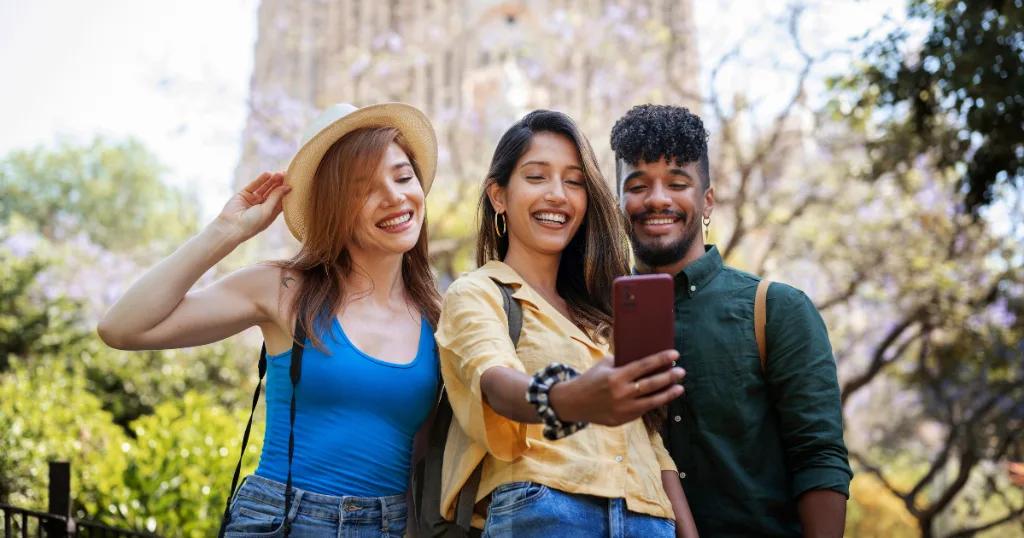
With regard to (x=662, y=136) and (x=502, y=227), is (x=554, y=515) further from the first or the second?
(x=662, y=136)

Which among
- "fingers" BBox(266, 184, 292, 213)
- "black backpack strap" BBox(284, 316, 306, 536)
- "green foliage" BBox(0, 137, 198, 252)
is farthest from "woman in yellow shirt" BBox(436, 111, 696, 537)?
"green foliage" BBox(0, 137, 198, 252)

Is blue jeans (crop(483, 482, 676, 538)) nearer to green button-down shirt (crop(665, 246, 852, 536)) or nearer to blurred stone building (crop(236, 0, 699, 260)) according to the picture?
green button-down shirt (crop(665, 246, 852, 536))

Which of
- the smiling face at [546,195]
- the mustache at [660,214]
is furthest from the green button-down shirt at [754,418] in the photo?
the smiling face at [546,195]

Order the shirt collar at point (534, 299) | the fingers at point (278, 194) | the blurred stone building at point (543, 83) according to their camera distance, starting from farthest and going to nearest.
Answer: the blurred stone building at point (543, 83) → the fingers at point (278, 194) → the shirt collar at point (534, 299)

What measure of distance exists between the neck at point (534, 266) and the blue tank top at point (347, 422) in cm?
45

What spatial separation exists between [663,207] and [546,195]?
44cm

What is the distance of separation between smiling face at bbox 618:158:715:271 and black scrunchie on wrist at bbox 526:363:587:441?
1076mm

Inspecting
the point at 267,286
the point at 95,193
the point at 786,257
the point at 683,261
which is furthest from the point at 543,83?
the point at 95,193

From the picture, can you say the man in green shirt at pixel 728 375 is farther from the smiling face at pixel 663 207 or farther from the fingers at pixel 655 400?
the fingers at pixel 655 400

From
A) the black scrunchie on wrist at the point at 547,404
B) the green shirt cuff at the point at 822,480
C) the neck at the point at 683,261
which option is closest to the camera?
the black scrunchie on wrist at the point at 547,404

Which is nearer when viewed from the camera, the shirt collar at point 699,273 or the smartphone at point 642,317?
the smartphone at point 642,317

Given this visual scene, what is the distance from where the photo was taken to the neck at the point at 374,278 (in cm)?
332

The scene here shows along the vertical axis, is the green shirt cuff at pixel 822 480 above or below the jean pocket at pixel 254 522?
above

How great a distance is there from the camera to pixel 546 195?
290 centimetres
